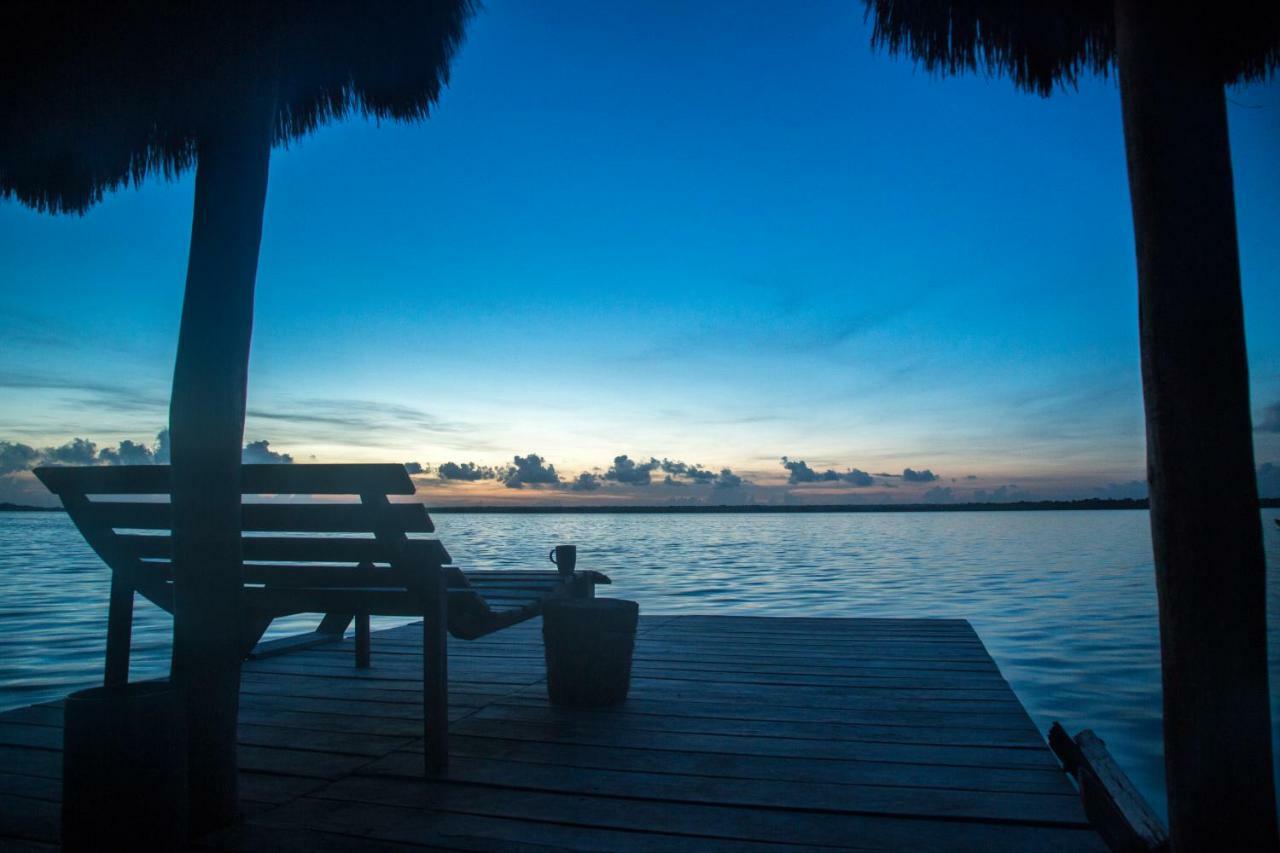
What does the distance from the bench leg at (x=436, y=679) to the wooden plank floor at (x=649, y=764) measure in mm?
102

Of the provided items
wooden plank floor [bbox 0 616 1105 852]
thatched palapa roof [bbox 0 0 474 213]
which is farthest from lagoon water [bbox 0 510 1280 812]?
thatched palapa roof [bbox 0 0 474 213]

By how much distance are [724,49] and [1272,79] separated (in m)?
7.22

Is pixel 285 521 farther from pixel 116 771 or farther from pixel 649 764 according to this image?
pixel 649 764

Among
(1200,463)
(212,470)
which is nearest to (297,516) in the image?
(212,470)

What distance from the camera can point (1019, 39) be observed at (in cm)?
443

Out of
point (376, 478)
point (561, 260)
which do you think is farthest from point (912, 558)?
point (376, 478)

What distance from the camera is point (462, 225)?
16.7 meters

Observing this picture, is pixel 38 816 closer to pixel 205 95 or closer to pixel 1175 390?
pixel 205 95

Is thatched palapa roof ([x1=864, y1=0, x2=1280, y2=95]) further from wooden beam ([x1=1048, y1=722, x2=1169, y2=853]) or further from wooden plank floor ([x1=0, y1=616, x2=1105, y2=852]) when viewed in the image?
wooden plank floor ([x1=0, y1=616, x2=1105, y2=852])

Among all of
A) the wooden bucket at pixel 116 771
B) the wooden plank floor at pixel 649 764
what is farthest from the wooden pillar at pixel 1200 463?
the wooden bucket at pixel 116 771

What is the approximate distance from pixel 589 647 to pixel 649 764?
0.97 meters

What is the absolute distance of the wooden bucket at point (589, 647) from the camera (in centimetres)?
409

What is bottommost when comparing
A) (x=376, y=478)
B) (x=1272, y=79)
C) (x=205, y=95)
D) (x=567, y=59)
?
(x=376, y=478)

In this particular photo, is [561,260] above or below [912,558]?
above
